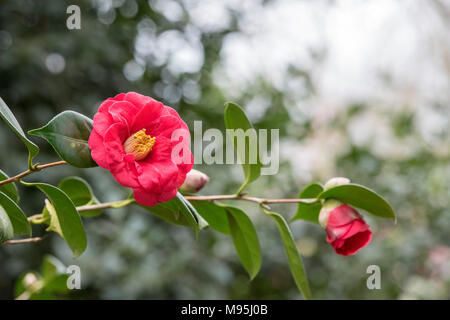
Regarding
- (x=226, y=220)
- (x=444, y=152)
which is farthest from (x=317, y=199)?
(x=444, y=152)

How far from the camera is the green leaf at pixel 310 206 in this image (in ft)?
1.55

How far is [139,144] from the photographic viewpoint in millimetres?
366

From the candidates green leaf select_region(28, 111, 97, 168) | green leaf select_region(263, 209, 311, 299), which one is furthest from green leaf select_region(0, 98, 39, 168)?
green leaf select_region(263, 209, 311, 299)

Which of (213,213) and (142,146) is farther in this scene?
(213,213)

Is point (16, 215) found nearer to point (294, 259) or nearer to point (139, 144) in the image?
point (139, 144)

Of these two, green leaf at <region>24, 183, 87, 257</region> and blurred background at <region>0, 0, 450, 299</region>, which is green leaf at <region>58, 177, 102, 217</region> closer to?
green leaf at <region>24, 183, 87, 257</region>

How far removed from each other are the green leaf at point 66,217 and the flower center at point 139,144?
69mm

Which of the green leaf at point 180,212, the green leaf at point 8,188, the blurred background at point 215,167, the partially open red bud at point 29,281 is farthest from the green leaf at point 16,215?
the blurred background at point 215,167

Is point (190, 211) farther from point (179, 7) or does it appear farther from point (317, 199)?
point (179, 7)

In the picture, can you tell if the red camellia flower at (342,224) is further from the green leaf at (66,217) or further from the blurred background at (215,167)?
the blurred background at (215,167)

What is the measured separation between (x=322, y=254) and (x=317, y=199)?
1.39 m

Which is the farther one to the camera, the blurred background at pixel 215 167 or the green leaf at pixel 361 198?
the blurred background at pixel 215 167

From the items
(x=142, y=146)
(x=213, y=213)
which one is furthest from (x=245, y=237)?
(x=142, y=146)

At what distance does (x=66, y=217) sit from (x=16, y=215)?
0.15ft
